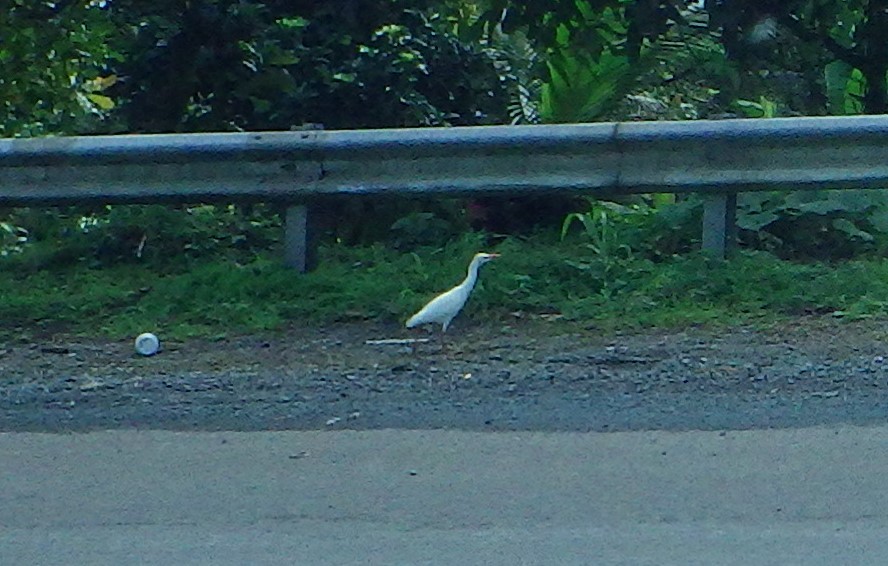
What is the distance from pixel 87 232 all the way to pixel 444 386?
3.42 m

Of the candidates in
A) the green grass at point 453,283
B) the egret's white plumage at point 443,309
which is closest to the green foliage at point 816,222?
the green grass at point 453,283

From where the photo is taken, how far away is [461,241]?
8461 millimetres

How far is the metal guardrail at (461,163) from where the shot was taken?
765 cm

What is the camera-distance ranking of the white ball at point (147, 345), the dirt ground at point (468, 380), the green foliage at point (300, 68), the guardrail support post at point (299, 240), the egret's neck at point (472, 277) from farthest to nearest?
1. the green foliage at point (300, 68)
2. the guardrail support post at point (299, 240)
3. the egret's neck at point (472, 277)
4. the white ball at point (147, 345)
5. the dirt ground at point (468, 380)

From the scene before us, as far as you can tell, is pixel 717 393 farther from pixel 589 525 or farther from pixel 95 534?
pixel 95 534

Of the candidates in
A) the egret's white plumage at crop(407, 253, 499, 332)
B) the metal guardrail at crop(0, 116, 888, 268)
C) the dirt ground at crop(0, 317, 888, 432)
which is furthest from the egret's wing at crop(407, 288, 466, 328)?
the metal guardrail at crop(0, 116, 888, 268)

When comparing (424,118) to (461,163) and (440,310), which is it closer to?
(461,163)

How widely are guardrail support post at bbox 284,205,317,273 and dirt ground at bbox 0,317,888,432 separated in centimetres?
84

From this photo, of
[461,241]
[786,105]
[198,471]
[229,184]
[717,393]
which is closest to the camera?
[198,471]

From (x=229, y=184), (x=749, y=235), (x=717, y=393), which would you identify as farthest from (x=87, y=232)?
(x=717, y=393)

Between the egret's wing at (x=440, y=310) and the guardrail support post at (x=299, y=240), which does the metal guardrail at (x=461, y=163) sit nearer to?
the guardrail support post at (x=299, y=240)

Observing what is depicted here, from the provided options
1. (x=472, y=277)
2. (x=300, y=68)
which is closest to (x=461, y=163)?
(x=472, y=277)

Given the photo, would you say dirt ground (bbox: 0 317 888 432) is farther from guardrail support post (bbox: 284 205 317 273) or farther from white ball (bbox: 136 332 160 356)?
guardrail support post (bbox: 284 205 317 273)

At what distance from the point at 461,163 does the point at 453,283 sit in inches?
23.1
